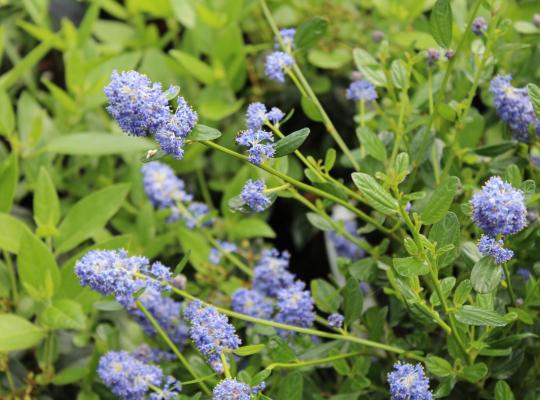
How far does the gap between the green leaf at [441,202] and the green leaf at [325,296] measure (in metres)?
0.22

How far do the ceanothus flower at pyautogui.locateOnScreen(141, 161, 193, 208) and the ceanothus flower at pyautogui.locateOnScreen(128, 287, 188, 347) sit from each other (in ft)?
0.63

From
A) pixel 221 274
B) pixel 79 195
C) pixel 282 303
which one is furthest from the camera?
pixel 79 195

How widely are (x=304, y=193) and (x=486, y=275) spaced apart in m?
0.78

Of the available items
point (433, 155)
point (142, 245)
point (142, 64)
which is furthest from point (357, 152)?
point (142, 64)

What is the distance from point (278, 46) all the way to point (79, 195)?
577 millimetres

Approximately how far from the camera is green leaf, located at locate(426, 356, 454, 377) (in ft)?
3.10

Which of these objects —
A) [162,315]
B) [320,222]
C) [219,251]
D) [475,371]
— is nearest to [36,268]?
[162,315]

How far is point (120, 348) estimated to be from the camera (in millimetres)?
1279

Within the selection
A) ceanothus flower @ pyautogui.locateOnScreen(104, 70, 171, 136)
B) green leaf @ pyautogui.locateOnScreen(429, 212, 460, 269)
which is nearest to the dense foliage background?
green leaf @ pyautogui.locateOnScreen(429, 212, 460, 269)

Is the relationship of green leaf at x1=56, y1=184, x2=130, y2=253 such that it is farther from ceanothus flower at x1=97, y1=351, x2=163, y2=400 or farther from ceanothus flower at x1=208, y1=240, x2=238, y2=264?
ceanothus flower at x1=97, y1=351, x2=163, y2=400

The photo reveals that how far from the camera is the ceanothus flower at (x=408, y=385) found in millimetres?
887

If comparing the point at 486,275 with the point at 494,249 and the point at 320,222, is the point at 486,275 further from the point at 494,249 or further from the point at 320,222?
the point at 320,222

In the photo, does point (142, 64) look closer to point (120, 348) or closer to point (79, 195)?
point (79, 195)

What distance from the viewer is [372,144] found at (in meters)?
1.06
